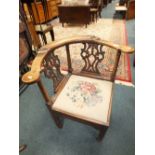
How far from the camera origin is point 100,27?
3.95 meters

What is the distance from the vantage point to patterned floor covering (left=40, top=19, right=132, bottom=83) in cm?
211

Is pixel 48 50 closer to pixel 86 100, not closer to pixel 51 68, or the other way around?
pixel 51 68

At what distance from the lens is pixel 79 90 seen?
45.1 inches

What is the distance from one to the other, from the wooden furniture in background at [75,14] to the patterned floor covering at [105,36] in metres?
0.21

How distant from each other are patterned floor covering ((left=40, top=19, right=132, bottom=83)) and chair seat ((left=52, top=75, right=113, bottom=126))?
2.66 ft

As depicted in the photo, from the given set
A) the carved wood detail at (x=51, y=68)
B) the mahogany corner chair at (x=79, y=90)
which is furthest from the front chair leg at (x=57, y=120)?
the carved wood detail at (x=51, y=68)

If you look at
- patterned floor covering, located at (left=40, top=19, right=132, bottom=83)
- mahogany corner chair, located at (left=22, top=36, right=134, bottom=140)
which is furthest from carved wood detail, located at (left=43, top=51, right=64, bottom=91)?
patterned floor covering, located at (left=40, top=19, right=132, bottom=83)

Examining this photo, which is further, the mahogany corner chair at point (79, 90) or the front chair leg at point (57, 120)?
the front chair leg at point (57, 120)

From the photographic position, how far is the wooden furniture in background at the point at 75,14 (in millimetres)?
3687

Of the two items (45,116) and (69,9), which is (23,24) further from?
(69,9)

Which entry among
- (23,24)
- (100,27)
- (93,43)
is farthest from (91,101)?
(100,27)

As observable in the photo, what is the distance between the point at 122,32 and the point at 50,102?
3.23 meters

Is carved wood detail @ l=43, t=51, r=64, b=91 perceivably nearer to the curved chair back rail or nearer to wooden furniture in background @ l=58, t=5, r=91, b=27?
the curved chair back rail

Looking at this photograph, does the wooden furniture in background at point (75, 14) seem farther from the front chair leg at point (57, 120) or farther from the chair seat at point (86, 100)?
the front chair leg at point (57, 120)
